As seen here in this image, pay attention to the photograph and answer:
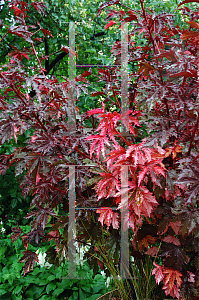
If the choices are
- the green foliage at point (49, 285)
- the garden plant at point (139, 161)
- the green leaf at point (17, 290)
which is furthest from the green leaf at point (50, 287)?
the garden plant at point (139, 161)

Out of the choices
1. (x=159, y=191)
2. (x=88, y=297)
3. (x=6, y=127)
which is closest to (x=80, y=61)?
(x=6, y=127)

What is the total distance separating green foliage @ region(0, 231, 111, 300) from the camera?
1.76 metres

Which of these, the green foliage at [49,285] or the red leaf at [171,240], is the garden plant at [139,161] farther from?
the green foliage at [49,285]

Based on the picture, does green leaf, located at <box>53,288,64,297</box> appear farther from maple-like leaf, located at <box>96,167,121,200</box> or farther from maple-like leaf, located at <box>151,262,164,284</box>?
maple-like leaf, located at <box>96,167,121,200</box>

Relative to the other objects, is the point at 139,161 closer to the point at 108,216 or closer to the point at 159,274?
the point at 108,216

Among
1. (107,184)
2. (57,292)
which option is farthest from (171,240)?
(57,292)

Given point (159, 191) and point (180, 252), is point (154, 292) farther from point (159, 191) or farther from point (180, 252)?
point (159, 191)

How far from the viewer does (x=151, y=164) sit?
94cm

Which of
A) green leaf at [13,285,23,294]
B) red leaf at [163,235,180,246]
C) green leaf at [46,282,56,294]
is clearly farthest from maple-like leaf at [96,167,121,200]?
green leaf at [13,285,23,294]

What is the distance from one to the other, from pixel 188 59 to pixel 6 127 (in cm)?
87

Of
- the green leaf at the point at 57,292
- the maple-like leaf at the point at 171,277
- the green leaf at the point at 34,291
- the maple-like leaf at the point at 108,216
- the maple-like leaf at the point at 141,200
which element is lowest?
the green leaf at the point at 34,291

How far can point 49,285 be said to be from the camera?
182cm

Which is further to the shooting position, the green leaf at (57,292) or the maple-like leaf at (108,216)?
the green leaf at (57,292)

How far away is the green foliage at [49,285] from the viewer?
5.78 feet
